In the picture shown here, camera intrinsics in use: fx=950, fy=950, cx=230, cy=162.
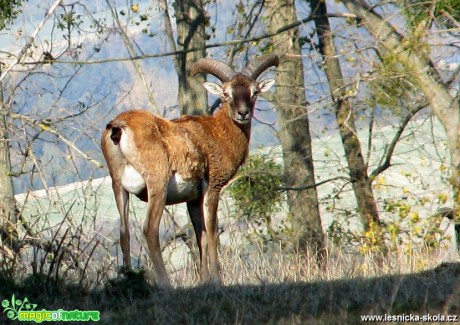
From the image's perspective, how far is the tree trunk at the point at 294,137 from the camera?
58.5ft

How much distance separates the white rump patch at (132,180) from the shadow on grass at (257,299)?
262 centimetres

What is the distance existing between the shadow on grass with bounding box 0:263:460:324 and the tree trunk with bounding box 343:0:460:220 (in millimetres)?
4985

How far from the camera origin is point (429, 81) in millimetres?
13727

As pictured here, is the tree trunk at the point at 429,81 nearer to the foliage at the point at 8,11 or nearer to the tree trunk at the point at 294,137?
the tree trunk at the point at 294,137

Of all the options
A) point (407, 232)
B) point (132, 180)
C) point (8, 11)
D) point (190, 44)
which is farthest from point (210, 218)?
point (8, 11)

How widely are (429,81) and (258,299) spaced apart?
709 cm

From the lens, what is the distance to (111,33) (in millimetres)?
17438

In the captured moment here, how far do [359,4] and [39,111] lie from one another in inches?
216

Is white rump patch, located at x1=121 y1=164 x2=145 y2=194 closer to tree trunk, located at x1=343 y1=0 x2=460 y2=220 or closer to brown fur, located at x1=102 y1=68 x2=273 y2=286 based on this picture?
brown fur, located at x1=102 y1=68 x2=273 y2=286

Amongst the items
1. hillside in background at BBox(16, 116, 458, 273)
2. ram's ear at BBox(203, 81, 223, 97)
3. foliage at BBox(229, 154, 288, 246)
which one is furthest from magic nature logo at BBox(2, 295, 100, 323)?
foliage at BBox(229, 154, 288, 246)

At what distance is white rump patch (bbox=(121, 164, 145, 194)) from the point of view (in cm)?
1078

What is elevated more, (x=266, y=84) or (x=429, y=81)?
(x=266, y=84)

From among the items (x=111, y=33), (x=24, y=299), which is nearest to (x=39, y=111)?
(x=111, y=33)

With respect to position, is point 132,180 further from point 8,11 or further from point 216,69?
point 8,11
